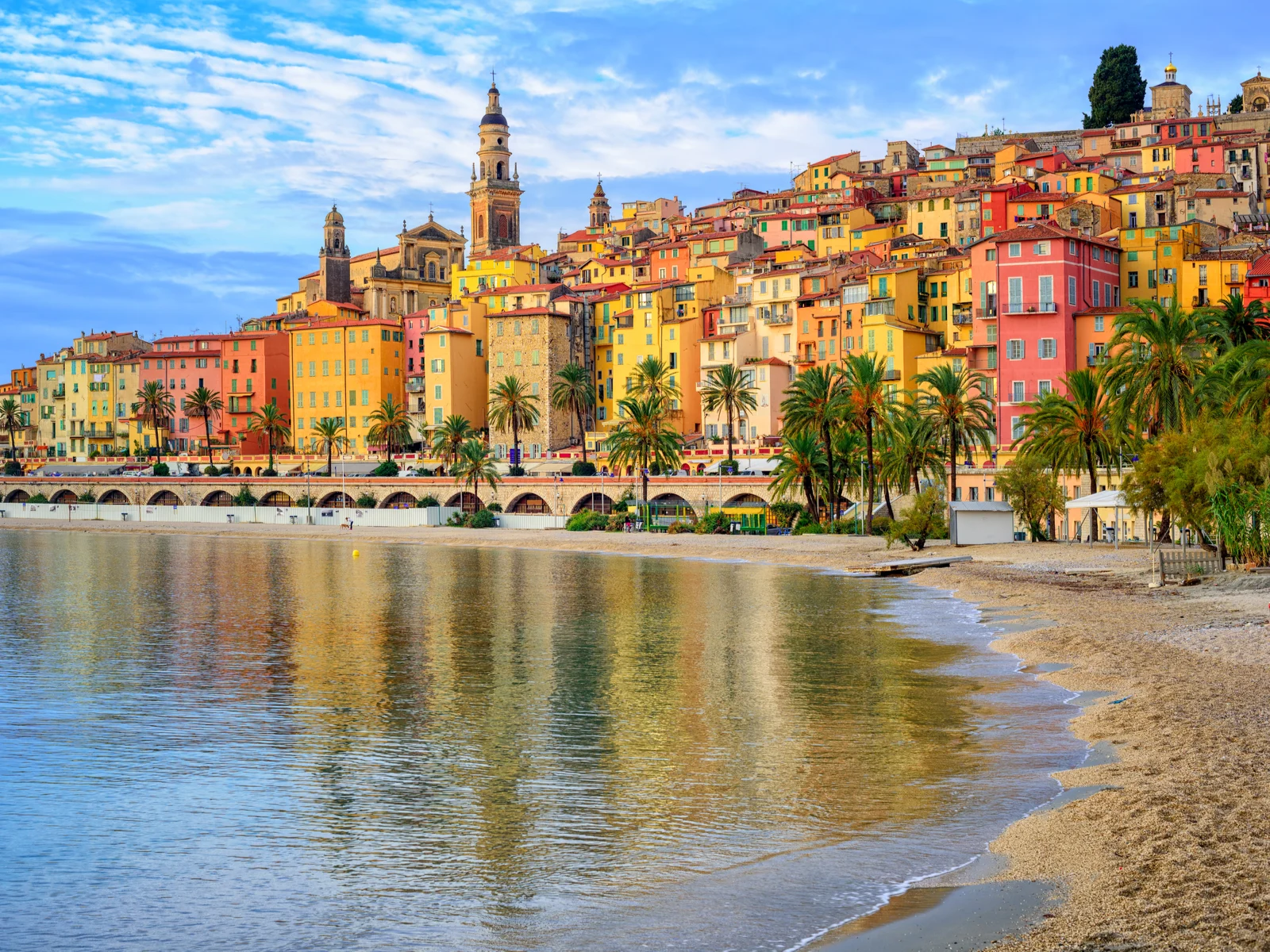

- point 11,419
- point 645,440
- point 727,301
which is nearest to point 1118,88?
point 727,301

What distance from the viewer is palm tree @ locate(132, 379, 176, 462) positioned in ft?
454

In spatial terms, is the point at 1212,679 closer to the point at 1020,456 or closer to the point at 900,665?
the point at 900,665

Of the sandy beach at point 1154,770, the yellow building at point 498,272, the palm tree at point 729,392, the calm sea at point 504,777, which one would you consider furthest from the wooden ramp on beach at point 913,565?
the yellow building at point 498,272

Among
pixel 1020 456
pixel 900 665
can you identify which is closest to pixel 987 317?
pixel 1020 456

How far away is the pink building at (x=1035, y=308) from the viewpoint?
79562 millimetres

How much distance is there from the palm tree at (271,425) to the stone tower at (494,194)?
3986 centimetres

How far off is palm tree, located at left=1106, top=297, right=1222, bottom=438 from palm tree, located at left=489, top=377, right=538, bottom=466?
63497mm

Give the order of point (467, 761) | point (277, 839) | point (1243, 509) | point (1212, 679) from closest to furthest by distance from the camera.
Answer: point (277, 839) → point (467, 761) → point (1212, 679) → point (1243, 509)

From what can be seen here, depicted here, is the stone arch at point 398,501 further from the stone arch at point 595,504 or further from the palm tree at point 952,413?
the palm tree at point 952,413

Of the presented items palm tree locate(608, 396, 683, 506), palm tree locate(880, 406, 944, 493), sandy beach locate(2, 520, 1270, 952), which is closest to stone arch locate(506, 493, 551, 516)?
palm tree locate(608, 396, 683, 506)

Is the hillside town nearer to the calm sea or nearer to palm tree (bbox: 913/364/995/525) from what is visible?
palm tree (bbox: 913/364/995/525)

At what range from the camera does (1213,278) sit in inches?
3391

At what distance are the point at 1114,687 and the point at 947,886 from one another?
1128cm

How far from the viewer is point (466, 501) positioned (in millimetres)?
101562
